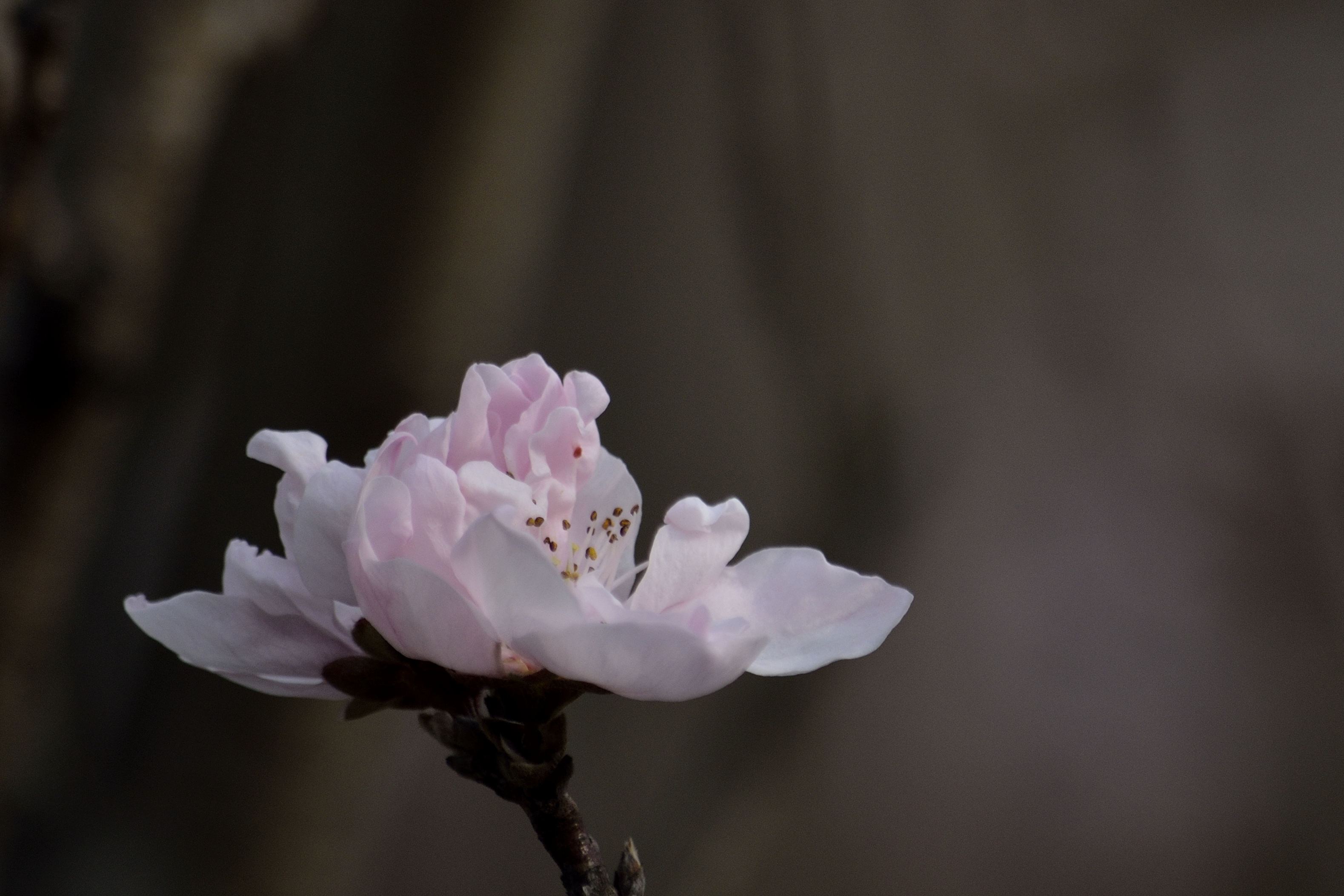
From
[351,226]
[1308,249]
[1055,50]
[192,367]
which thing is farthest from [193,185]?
[1308,249]

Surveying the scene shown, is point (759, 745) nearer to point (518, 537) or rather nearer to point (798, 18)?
point (798, 18)

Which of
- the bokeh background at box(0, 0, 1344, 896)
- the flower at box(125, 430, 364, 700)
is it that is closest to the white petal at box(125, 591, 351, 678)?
the flower at box(125, 430, 364, 700)

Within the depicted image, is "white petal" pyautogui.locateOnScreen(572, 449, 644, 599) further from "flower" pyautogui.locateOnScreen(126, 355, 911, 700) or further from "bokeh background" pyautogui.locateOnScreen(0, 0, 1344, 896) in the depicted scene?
"bokeh background" pyautogui.locateOnScreen(0, 0, 1344, 896)

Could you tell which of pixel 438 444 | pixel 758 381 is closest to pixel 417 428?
pixel 438 444

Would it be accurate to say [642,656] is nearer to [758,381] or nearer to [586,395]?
[586,395]

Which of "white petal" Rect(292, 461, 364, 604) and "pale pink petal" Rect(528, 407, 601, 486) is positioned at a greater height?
"pale pink petal" Rect(528, 407, 601, 486)

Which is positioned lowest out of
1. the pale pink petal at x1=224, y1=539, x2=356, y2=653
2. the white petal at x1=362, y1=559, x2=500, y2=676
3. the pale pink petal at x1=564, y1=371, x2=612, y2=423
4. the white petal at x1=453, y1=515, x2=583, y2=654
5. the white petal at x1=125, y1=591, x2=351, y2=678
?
the white petal at x1=125, y1=591, x2=351, y2=678
